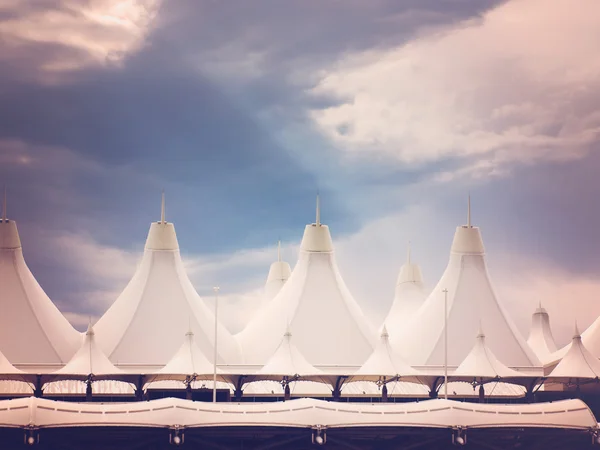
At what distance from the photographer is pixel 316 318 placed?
8919cm

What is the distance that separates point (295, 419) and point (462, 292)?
2665 cm

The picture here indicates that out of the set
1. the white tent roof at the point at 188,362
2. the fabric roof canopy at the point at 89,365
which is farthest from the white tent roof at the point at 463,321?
the fabric roof canopy at the point at 89,365

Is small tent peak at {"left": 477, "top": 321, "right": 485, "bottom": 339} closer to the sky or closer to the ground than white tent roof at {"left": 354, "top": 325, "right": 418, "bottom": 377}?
closer to the sky

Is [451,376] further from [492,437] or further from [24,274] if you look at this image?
[24,274]

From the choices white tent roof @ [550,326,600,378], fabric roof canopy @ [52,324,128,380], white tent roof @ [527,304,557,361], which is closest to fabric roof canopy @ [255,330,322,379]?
fabric roof canopy @ [52,324,128,380]

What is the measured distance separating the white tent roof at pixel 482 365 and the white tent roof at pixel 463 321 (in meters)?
6.57

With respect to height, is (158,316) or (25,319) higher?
(158,316)

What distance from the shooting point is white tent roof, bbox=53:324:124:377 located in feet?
257

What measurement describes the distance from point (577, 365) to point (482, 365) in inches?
265

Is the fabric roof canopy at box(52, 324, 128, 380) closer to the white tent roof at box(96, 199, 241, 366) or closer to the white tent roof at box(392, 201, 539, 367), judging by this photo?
the white tent roof at box(96, 199, 241, 366)

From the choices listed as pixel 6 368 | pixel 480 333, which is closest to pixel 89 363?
pixel 6 368

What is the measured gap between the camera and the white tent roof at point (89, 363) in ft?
257

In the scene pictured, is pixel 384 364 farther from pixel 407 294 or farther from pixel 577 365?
pixel 407 294

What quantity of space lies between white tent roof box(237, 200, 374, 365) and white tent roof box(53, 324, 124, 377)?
13.1 metres
